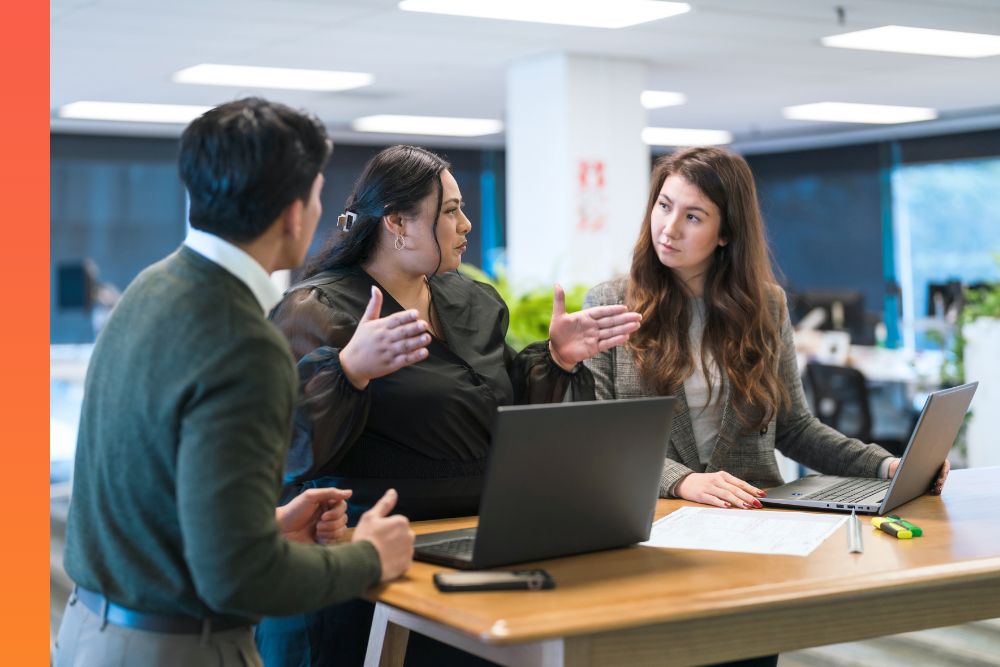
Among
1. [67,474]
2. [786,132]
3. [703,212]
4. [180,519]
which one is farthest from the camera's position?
[786,132]

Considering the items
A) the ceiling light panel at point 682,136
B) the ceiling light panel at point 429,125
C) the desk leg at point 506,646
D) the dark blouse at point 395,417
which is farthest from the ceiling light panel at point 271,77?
the desk leg at point 506,646

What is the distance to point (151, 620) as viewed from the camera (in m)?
1.49

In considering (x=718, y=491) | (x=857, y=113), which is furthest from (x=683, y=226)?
(x=857, y=113)

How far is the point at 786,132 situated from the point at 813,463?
9936mm

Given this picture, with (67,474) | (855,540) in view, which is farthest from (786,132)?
(855,540)

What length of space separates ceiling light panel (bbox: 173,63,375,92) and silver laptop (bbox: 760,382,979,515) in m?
6.24

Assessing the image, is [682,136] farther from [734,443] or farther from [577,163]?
[734,443]

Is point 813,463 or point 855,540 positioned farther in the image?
point 813,463

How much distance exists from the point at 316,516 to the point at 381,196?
2.10 feet

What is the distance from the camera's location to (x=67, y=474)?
28.6 feet

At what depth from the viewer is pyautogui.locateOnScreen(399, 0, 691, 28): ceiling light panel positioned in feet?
20.2

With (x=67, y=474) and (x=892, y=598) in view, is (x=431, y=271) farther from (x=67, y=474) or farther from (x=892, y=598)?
(x=67, y=474)

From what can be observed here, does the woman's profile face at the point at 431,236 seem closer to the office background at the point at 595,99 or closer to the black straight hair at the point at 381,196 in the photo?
the black straight hair at the point at 381,196

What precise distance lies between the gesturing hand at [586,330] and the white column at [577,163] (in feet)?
17.3
